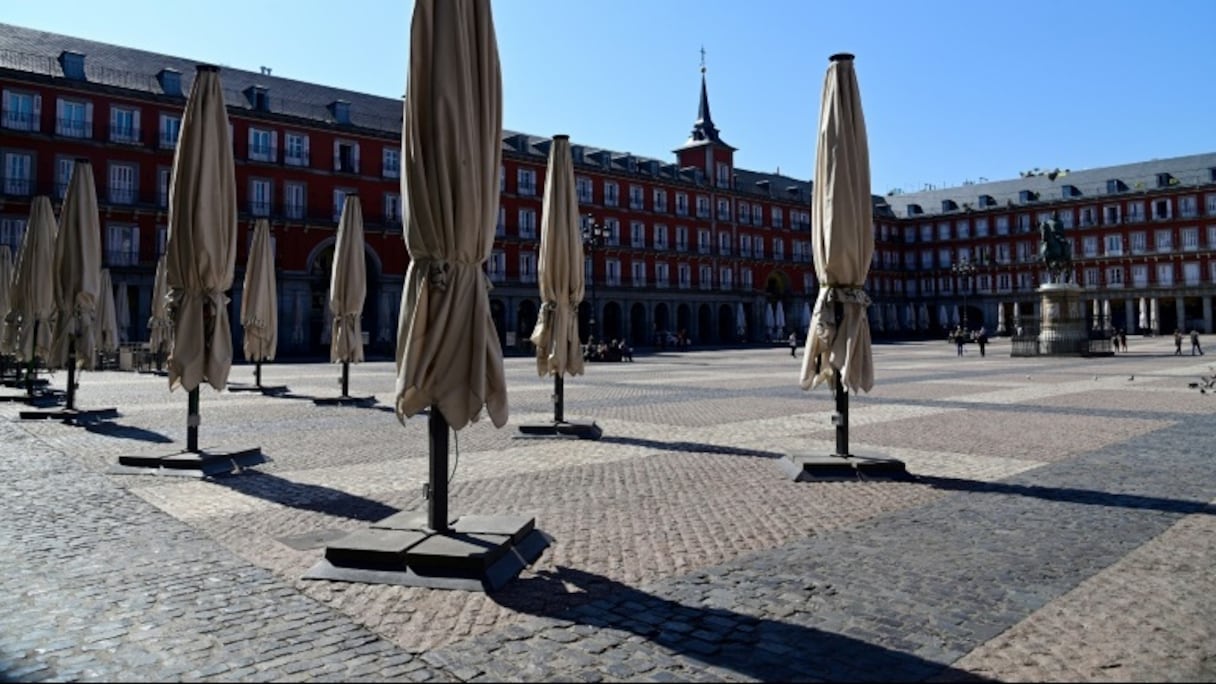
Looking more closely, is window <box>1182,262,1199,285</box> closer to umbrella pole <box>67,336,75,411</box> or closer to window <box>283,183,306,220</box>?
window <box>283,183,306,220</box>

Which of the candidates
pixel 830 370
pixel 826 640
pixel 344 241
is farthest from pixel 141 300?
pixel 826 640

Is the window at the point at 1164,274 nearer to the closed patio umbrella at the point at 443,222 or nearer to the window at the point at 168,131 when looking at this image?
the window at the point at 168,131

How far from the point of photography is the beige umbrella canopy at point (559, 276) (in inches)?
434

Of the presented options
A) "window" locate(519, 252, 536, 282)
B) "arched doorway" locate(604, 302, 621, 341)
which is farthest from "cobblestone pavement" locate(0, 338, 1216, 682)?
"arched doorway" locate(604, 302, 621, 341)

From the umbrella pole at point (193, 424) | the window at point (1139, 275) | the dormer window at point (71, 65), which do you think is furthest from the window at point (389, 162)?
the window at point (1139, 275)

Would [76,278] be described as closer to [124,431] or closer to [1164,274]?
[124,431]

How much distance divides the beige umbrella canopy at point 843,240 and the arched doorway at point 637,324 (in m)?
54.5

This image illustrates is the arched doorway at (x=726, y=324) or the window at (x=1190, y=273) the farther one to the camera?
the window at (x=1190, y=273)

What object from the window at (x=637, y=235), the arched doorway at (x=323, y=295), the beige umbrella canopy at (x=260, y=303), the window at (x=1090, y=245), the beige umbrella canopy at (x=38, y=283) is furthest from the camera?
the window at (x=1090, y=245)

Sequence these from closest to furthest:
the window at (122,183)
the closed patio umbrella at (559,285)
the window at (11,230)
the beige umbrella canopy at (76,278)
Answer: the closed patio umbrella at (559,285) → the beige umbrella canopy at (76,278) → the window at (11,230) → the window at (122,183)

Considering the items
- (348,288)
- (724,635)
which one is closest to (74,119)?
(348,288)

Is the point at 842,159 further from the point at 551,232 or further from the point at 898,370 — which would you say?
the point at 898,370

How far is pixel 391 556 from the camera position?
4688mm

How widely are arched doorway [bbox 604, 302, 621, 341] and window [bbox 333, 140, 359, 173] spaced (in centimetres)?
2309
